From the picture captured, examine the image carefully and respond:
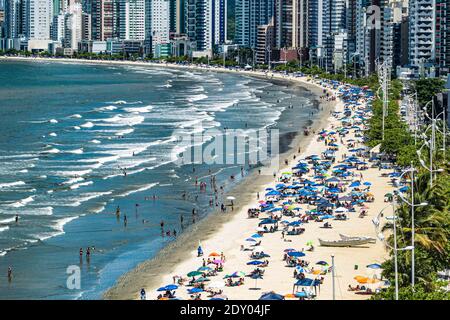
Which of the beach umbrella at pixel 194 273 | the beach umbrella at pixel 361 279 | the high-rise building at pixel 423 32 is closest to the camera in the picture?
the beach umbrella at pixel 361 279

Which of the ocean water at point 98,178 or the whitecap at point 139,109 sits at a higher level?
the whitecap at point 139,109

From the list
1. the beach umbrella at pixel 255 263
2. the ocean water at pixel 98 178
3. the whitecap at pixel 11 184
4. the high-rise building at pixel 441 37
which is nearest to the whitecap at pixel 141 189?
the ocean water at pixel 98 178

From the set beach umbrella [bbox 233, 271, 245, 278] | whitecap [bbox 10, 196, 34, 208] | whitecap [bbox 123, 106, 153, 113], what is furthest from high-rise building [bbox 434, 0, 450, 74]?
beach umbrella [bbox 233, 271, 245, 278]

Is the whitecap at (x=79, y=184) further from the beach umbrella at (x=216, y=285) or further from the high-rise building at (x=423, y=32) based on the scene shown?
the high-rise building at (x=423, y=32)

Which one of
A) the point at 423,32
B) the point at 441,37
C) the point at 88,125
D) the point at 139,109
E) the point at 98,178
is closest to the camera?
the point at 98,178

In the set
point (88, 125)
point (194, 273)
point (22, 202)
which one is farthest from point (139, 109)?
point (194, 273)

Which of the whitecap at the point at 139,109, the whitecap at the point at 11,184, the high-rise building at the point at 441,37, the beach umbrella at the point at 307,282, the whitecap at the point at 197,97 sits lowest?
the beach umbrella at the point at 307,282

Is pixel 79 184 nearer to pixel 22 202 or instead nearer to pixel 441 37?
pixel 22 202

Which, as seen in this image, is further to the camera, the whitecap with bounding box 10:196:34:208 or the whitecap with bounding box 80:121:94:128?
the whitecap with bounding box 80:121:94:128

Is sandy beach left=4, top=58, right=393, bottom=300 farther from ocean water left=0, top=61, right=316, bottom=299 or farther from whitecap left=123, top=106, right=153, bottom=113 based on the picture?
whitecap left=123, top=106, right=153, bottom=113

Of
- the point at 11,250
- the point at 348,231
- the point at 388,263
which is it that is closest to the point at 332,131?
the point at 348,231
